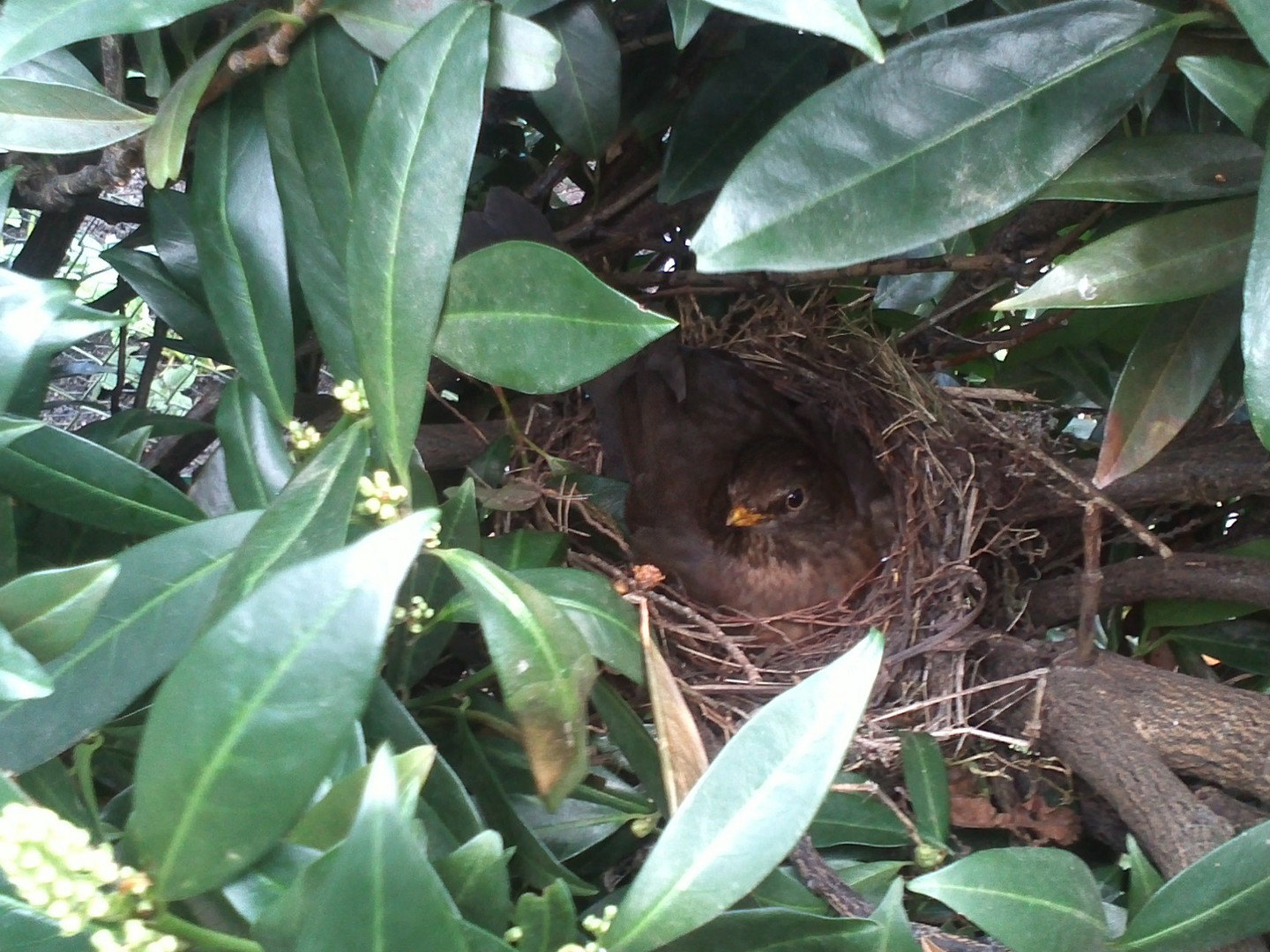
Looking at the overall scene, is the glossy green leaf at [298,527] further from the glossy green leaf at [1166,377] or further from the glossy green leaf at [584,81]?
the glossy green leaf at [1166,377]

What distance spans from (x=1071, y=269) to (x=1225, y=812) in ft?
2.03

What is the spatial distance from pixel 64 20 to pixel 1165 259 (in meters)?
0.86

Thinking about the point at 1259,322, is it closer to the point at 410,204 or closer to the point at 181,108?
the point at 410,204

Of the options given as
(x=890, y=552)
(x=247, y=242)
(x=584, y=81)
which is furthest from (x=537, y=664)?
(x=890, y=552)

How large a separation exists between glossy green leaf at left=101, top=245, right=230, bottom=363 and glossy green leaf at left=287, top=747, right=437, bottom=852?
632mm

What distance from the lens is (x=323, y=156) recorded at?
763 millimetres

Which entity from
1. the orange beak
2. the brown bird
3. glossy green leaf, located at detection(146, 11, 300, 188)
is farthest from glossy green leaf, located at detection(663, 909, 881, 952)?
the orange beak

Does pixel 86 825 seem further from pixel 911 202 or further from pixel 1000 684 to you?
pixel 1000 684

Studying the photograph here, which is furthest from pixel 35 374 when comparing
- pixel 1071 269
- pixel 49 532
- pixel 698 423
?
pixel 698 423

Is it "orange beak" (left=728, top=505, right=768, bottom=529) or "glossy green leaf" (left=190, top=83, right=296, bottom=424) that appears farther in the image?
"orange beak" (left=728, top=505, right=768, bottom=529)

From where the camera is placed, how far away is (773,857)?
0.58 meters

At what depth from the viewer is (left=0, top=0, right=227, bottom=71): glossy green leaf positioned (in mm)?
624

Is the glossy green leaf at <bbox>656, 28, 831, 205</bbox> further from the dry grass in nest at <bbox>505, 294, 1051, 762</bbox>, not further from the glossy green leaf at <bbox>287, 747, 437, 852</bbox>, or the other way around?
the glossy green leaf at <bbox>287, 747, 437, 852</bbox>

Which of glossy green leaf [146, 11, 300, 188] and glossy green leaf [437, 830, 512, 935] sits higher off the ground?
glossy green leaf [146, 11, 300, 188]
